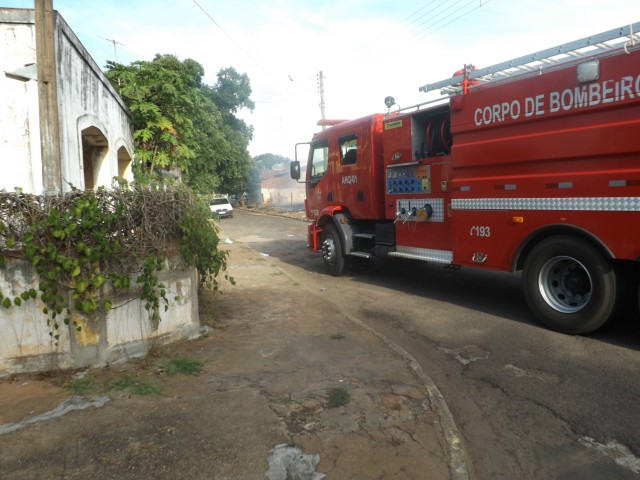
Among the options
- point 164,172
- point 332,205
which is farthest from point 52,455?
point 164,172

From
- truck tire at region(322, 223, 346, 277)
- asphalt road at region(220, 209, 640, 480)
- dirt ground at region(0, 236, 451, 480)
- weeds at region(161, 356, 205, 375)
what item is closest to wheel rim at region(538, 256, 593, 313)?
asphalt road at region(220, 209, 640, 480)

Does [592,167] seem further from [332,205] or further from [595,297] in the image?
[332,205]

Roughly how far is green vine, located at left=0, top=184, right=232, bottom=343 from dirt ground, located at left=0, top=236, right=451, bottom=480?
2.20ft

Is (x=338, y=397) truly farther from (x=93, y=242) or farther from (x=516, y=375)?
(x=93, y=242)

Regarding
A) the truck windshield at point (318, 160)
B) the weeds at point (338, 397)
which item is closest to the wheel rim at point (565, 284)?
the weeds at point (338, 397)

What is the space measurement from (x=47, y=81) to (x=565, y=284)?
19.3 feet

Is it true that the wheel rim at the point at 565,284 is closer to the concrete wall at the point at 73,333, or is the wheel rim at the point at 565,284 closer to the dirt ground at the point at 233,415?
the dirt ground at the point at 233,415

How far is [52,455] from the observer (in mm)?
2805

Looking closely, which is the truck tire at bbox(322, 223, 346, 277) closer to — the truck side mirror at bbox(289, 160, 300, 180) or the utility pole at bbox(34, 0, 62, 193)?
the truck side mirror at bbox(289, 160, 300, 180)

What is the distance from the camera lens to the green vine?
384cm

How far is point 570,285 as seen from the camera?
5.17 m

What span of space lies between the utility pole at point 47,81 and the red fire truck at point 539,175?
4614 millimetres

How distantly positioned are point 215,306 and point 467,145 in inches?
154

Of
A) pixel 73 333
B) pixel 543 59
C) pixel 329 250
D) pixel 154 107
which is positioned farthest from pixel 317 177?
pixel 73 333
